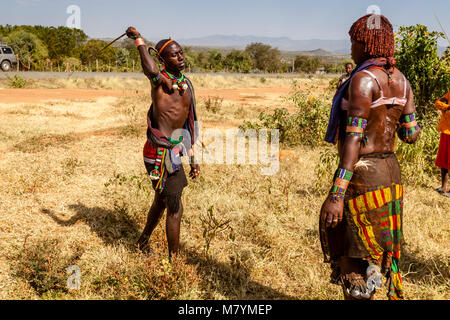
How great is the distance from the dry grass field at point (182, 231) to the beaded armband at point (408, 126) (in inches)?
55.5

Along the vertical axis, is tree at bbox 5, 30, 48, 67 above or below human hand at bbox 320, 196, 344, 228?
above

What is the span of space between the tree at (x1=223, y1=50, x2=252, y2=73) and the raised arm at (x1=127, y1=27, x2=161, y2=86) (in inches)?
1620

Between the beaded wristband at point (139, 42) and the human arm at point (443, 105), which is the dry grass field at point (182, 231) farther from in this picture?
the beaded wristband at point (139, 42)

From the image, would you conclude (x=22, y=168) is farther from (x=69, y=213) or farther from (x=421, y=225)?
(x=421, y=225)

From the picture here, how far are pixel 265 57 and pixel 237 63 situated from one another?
50.8 ft

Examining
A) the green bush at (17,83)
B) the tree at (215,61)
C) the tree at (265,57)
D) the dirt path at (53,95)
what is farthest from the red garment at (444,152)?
the tree at (265,57)

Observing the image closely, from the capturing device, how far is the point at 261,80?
27.1 meters

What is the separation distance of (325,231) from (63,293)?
2.10 metres

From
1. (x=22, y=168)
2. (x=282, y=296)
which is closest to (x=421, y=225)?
(x=282, y=296)

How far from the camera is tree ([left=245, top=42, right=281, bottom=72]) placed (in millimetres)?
53656

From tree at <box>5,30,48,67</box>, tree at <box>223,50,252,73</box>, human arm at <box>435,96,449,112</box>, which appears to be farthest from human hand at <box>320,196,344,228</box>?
tree at <box>223,50,252,73</box>

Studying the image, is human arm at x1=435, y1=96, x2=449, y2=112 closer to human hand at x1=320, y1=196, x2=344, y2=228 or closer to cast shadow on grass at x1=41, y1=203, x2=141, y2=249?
human hand at x1=320, y1=196, x2=344, y2=228

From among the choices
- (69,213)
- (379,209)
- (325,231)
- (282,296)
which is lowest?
(282,296)

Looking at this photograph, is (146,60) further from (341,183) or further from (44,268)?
(44,268)
